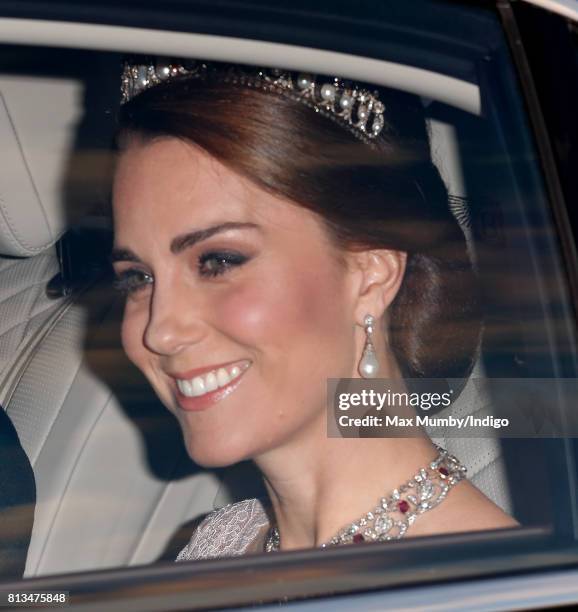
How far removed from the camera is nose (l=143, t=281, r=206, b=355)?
73.2 inches

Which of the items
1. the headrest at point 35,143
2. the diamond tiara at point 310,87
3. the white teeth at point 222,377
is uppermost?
the diamond tiara at point 310,87

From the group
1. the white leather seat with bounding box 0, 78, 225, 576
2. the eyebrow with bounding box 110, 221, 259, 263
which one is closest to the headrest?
the white leather seat with bounding box 0, 78, 225, 576

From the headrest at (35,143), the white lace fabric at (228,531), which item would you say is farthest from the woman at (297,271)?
the headrest at (35,143)

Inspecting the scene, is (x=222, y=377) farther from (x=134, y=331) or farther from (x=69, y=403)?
(x=69, y=403)

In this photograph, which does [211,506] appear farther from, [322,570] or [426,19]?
[426,19]

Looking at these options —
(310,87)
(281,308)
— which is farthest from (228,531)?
(310,87)

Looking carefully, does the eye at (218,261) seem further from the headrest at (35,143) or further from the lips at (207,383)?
the headrest at (35,143)

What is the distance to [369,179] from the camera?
1.85 meters

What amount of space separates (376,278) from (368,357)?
0.16 m

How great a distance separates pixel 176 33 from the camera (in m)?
1.56

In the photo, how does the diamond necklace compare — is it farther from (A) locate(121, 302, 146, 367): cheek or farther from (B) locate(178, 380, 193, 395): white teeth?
(A) locate(121, 302, 146, 367): cheek

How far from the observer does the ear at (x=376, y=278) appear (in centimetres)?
189

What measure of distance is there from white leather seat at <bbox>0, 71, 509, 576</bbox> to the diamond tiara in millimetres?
618

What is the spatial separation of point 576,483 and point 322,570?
361 mm
